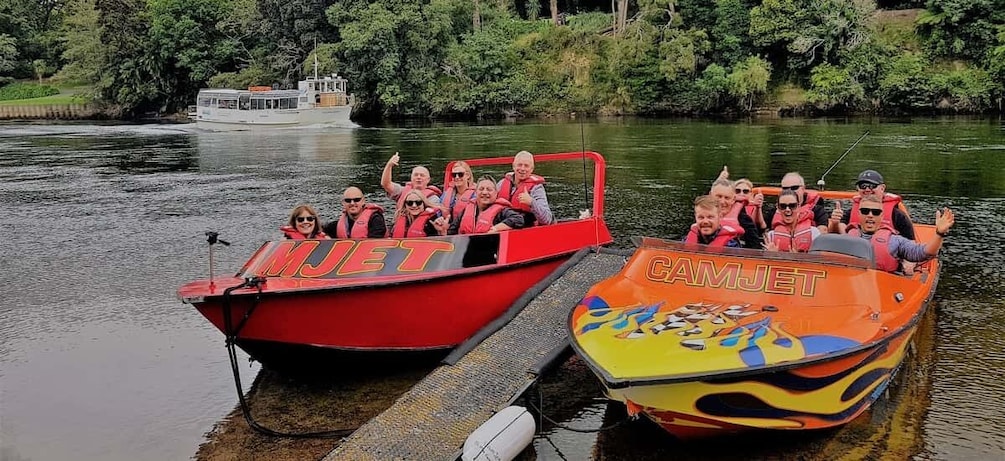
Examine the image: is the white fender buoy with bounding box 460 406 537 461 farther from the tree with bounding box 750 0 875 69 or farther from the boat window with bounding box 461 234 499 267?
the tree with bounding box 750 0 875 69

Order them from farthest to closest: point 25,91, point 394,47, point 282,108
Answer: point 25,91
point 394,47
point 282,108

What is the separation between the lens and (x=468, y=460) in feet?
17.5

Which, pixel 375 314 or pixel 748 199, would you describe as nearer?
pixel 375 314

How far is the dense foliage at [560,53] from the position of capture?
41625 mm

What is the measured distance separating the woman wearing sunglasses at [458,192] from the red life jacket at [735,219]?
2.62 m

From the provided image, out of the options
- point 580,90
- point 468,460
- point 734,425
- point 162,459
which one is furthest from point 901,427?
point 580,90

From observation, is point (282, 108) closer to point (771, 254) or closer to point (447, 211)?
point (447, 211)

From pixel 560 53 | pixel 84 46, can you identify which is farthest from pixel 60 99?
pixel 560 53

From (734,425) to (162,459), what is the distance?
13.4 ft

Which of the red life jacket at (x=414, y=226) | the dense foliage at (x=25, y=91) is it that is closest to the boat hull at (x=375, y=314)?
the red life jacket at (x=414, y=226)

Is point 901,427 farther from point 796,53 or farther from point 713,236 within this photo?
point 796,53

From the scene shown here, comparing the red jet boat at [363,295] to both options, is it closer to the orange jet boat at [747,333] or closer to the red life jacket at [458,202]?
the red life jacket at [458,202]

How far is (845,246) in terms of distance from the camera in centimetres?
697

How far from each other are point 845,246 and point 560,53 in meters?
46.0
